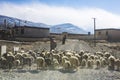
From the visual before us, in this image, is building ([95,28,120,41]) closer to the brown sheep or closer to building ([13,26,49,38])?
building ([13,26,49,38])

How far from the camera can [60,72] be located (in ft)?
62.5

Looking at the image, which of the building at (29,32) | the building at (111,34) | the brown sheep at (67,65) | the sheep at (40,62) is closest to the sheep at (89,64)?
the brown sheep at (67,65)

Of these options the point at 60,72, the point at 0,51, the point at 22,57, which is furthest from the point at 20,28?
the point at 60,72

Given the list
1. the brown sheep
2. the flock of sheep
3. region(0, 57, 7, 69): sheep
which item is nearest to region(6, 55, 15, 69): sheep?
the flock of sheep

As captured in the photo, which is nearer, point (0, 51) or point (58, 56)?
point (58, 56)

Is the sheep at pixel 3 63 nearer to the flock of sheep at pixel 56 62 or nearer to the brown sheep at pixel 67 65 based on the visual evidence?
the flock of sheep at pixel 56 62

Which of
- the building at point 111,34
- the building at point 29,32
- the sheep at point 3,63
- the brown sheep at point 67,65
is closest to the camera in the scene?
the brown sheep at point 67,65

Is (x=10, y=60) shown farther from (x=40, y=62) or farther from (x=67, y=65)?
(x=67, y=65)

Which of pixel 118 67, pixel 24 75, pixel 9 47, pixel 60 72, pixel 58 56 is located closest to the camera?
pixel 24 75

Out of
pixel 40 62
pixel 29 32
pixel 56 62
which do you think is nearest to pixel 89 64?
pixel 56 62

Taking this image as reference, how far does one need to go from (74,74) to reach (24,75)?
3.29 m

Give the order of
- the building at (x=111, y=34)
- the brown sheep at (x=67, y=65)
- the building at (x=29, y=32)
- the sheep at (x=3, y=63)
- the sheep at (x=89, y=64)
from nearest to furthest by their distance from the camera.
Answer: the brown sheep at (x=67, y=65) → the sheep at (x=3, y=63) → the sheep at (x=89, y=64) → the building at (x=29, y=32) → the building at (x=111, y=34)

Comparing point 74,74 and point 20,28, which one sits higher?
point 20,28

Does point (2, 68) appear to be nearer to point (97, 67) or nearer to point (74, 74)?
point (74, 74)
